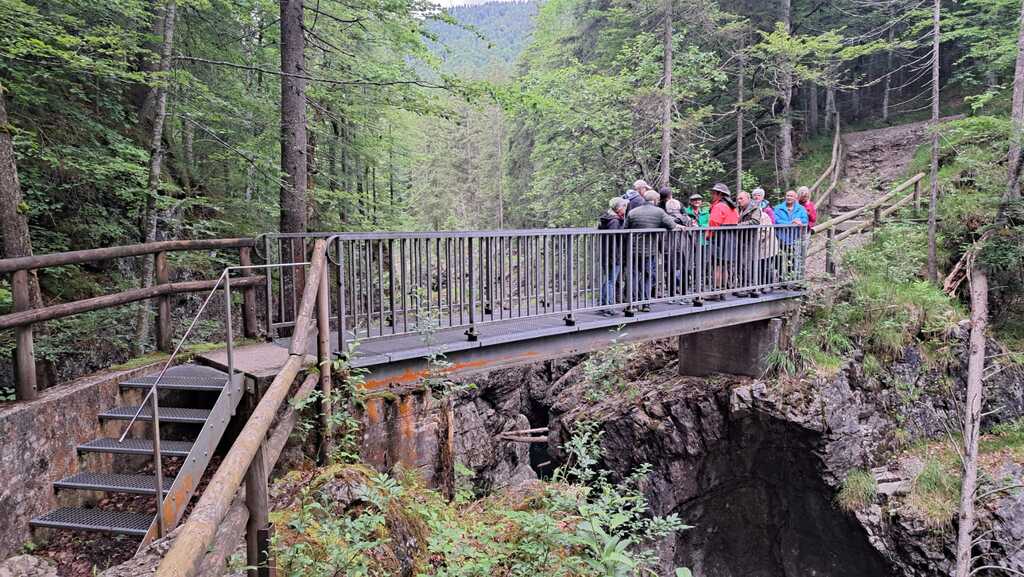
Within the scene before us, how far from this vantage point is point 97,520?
402 centimetres

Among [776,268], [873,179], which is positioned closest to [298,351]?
[776,268]

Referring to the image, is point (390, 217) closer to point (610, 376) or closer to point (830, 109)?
point (610, 376)

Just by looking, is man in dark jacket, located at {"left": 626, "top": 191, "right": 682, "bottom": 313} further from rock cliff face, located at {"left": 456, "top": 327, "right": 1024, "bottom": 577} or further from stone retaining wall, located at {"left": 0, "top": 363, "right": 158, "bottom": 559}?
stone retaining wall, located at {"left": 0, "top": 363, "right": 158, "bottom": 559}

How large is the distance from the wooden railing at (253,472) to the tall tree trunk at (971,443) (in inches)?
363

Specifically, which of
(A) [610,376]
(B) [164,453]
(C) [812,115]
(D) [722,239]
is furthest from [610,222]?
(C) [812,115]

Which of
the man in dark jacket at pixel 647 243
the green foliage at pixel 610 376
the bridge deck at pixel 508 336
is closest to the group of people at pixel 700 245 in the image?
the man in dark jacket at pixel 647 243

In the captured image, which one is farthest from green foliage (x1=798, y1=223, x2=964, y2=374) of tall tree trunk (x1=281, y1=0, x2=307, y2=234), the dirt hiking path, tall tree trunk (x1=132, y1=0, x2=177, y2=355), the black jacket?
tall tree trunk (x1=132, y1=0, x2=177, y2=355)

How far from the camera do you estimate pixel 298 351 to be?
3.72 m

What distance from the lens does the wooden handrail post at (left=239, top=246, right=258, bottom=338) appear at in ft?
19.9

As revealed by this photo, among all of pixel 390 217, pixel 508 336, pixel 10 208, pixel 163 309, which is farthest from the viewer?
pixel 390 217

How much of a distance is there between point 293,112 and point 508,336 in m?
4.34

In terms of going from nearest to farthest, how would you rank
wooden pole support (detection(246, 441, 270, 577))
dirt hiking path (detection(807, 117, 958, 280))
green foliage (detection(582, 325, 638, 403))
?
wooden pole support (detection(246, 441, 270, 577)) < green foliage (detection(582, 325, 638, 403)) < dirt hiking path (detection(807, 117, 958, 280))

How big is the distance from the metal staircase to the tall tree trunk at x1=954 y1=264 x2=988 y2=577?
972 centimetres

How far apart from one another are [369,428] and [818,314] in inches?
354
